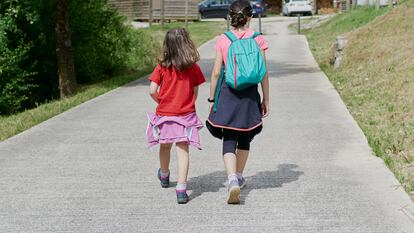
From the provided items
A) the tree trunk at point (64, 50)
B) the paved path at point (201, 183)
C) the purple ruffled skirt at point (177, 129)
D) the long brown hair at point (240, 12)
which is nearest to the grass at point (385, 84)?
Answer: the paved path at point (201, 183)

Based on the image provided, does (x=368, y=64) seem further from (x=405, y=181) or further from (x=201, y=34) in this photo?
(x=201, y=34)

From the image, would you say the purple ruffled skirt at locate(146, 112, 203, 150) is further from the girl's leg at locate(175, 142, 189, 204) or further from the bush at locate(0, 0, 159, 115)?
the bush at locate(0, 0, 159, 115)

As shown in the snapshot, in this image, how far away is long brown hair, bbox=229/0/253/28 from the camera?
231 inches

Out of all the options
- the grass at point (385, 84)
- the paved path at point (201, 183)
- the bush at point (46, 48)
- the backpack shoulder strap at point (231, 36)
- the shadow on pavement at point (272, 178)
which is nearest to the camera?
the paved path at point (201, 183)

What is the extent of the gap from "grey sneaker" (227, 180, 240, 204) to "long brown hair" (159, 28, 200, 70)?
1.03 metres

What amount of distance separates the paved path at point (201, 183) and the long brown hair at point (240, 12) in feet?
4.87

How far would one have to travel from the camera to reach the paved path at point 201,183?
553cm

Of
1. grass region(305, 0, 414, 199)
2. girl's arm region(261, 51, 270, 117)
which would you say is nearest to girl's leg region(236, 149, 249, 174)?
girl's arm region(261, 51, 270, 117)

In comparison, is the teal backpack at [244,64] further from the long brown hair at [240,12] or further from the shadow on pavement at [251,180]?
the shadow on pavement at [251,180]

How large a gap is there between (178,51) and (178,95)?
37cm

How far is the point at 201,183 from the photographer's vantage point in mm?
6840

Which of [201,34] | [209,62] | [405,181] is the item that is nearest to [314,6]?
[201,34]

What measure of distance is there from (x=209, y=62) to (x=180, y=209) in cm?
1613

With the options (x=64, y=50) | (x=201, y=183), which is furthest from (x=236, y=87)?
(x=64, y=50)
